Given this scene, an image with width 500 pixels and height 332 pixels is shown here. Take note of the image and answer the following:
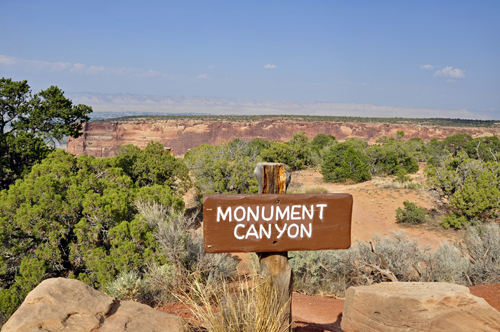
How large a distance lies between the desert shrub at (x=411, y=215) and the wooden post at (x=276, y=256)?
11.6 metres

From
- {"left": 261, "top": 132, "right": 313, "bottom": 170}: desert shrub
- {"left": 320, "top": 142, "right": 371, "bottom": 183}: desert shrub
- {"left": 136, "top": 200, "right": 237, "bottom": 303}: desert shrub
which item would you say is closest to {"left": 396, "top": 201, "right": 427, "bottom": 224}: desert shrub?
{"left": 320, "top": 142, "right": 371, "bottom": 183}: desert shrub

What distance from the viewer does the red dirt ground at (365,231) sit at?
14.6ft

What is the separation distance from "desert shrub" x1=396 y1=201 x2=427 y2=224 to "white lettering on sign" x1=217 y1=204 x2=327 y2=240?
11.8 metres

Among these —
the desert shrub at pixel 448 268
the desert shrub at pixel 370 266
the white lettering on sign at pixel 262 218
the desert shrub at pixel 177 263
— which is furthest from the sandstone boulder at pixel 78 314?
the desert shrub at pixel 448 268

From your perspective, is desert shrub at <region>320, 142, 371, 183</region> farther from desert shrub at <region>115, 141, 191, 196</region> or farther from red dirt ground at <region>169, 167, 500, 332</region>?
desert shrub at <region>115, 141, 191, 196</region>

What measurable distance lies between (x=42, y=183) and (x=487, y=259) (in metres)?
8.91

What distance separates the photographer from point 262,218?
2.26 m

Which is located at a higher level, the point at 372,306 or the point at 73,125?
the point at 73,125

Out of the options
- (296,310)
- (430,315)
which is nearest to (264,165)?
(430,315)

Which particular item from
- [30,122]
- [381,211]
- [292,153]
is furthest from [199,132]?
[381,211]

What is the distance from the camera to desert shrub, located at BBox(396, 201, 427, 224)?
488 inches

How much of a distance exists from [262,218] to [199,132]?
182ft

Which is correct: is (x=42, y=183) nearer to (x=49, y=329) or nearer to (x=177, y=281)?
(x=177, y=281)

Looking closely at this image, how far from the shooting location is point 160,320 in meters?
2.75
